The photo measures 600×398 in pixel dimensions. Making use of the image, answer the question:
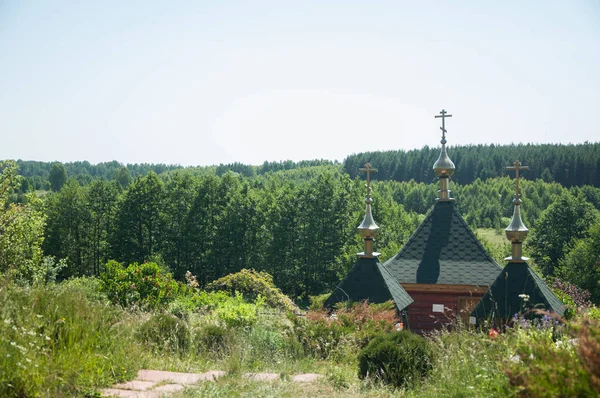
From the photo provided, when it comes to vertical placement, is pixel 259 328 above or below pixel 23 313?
below

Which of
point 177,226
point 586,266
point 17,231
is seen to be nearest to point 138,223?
point 177,226

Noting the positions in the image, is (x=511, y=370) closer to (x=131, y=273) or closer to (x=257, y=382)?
(x=257, y=382)

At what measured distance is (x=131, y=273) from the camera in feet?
43.9

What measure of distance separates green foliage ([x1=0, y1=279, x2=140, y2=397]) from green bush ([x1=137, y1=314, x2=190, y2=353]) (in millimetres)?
1098

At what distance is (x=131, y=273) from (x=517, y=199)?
8.44 meters

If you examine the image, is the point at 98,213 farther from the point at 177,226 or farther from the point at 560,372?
the point at 560,372

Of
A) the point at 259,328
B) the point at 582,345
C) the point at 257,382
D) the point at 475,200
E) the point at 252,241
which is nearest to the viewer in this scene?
the point at 582,345

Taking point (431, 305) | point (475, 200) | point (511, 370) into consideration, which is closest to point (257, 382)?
point (511, 370)

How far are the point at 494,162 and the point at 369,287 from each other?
104707 mm

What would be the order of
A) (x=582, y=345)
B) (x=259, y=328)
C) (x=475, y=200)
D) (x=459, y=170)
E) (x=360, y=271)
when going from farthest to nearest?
(x=459, y=170) → (x=475, y=200) → (x=360, y=271) → (x=259, y=328) → (x=582, y=345)

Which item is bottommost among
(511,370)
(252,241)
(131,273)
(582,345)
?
(252,241)

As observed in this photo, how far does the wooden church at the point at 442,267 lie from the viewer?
39.4 feet

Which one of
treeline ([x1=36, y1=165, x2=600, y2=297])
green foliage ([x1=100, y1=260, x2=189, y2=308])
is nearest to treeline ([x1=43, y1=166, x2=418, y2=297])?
treeline ([x1=36, y1=165, x2=600, y2=297])

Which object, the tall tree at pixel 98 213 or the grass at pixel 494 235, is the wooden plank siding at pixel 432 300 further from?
the grass at pixel 494 235
